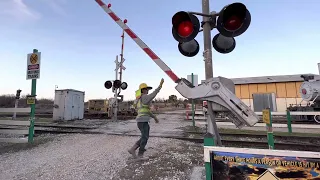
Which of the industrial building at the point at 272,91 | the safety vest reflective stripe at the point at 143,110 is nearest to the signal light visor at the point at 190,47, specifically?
the safety vest reflective stripe at the point at 143,110

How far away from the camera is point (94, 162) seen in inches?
193

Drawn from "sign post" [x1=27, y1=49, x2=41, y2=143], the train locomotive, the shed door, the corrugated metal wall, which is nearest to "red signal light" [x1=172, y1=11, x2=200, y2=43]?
"sign post" [x1=27, y1=49, x2=41, y2=143]

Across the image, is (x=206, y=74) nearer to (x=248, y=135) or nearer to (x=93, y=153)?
(x=93, y=153)

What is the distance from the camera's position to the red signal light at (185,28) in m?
2.57

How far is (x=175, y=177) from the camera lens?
398cm

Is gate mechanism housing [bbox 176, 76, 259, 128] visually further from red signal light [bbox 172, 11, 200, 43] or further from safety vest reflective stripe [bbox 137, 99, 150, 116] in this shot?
safety vest reflective stripe [bbox 137, 99, 150, 116]

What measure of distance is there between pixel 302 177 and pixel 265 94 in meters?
25.6

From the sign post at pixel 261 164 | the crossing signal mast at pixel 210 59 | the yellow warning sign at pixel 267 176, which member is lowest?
the yellow warning sign at pixel 267 176

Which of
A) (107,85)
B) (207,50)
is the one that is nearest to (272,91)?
(107,85)

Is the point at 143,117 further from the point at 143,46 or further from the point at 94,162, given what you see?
the point at 143,46

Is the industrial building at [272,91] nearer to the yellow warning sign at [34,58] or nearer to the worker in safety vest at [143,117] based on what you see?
the worker in safety vest at [143,117]

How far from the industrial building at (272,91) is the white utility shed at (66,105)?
19520mm

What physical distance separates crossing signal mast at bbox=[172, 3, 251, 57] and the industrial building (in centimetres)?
2374

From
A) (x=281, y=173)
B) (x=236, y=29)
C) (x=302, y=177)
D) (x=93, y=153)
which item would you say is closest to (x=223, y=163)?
(x=281, y=173)
